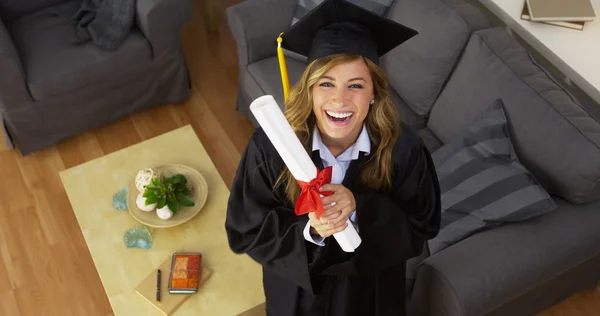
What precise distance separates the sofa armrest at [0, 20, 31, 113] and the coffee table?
1.85ft

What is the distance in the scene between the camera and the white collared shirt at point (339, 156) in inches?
55.7

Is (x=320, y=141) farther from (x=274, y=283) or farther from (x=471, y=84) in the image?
(x=471, y=84)

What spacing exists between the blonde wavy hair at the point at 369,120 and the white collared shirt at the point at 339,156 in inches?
0.7

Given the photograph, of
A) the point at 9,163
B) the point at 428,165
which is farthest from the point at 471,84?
the point at 9,163

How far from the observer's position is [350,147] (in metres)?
1.43

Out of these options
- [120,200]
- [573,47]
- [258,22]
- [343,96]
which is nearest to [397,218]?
[343,96]

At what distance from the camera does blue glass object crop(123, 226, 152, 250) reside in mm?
2137

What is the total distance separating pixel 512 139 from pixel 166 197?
1.26 m

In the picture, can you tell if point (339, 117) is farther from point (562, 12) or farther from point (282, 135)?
point (562, 12)

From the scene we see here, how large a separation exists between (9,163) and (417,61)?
2039mm

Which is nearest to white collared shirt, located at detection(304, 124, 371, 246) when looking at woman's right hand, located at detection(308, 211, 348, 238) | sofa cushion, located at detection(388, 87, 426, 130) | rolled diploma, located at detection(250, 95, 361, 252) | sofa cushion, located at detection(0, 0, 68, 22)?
woman's right hand, located at detection(308, 211, 348, 238)

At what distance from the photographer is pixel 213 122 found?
3102 millimetres

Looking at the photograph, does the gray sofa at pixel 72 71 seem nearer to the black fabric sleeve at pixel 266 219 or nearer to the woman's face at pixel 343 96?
the black fabric sleeve at pixel 266 219

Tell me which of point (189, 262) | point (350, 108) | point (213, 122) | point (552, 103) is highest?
point (350, 108)
